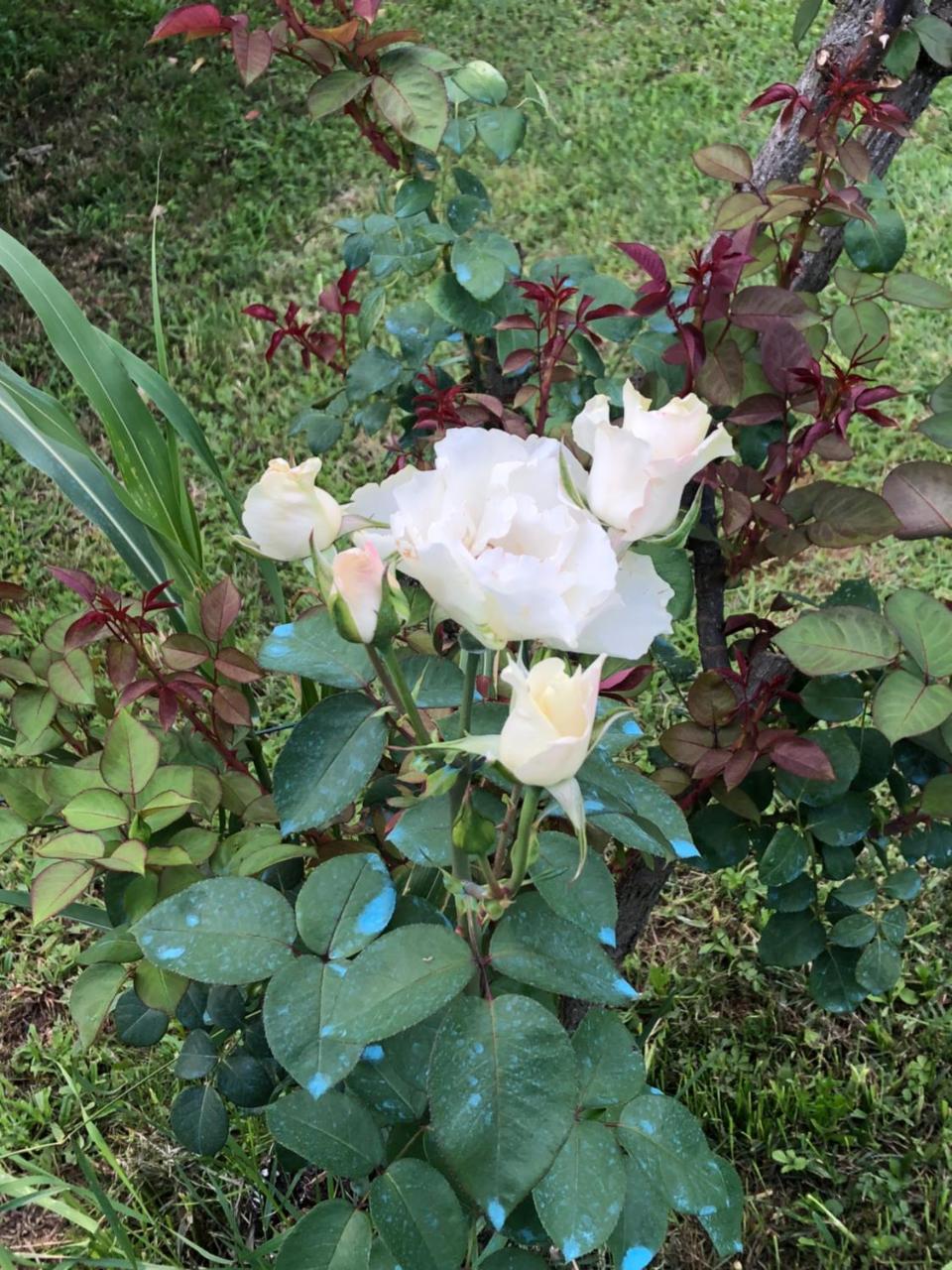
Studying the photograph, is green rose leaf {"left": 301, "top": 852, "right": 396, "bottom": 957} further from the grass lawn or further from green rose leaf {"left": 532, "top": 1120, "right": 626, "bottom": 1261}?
the grass lawn

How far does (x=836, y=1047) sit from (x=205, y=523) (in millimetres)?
1643

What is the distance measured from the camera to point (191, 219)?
3.30 meters

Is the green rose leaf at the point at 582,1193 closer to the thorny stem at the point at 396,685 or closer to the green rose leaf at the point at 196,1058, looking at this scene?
the thorny stem at the point at 396,685

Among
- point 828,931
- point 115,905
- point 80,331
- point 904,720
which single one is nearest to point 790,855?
point 828,931

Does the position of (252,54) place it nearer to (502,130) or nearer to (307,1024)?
(502,130)

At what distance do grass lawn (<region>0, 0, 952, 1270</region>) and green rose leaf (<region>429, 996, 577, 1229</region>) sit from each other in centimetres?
67

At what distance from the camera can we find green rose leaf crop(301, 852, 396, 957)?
0.88 metres

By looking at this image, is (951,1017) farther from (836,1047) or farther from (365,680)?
(365,680)

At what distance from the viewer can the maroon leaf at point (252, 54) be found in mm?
1319

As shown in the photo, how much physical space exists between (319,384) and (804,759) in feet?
6.35

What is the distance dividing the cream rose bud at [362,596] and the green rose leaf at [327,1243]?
0.50m

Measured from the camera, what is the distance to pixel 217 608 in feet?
3.87

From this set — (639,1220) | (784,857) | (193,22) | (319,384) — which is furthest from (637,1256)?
(319,384)

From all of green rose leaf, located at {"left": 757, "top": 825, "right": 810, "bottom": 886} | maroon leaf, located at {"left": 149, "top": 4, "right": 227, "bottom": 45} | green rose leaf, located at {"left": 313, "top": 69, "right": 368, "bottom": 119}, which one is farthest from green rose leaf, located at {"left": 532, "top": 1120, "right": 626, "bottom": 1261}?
maroon leaf, located at {"left": 149, "top": 4, "right": 227, "bottom": 45}
